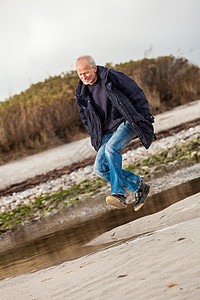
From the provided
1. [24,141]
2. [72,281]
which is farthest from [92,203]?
[24,141]

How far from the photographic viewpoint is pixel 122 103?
13.8 feet

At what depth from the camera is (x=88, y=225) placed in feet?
20.8

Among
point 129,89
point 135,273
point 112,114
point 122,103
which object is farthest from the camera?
point 112,114

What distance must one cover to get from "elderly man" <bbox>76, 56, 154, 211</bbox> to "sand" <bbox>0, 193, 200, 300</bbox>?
2.28 feet

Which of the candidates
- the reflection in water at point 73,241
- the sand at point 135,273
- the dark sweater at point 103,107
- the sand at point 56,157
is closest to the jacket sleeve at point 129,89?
the dark sweater at point 103,107

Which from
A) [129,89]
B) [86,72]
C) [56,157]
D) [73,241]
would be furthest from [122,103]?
[56,157]

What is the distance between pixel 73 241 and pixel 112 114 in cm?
191

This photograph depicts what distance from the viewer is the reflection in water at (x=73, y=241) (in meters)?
4.76

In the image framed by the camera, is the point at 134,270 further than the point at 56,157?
No

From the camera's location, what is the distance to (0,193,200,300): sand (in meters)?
2.47

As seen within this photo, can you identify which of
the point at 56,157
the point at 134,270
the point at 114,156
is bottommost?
the point at 134,270

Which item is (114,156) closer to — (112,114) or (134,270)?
(112,114)

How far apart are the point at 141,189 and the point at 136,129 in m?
0.87

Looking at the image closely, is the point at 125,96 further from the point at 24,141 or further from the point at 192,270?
the point at 24,141
